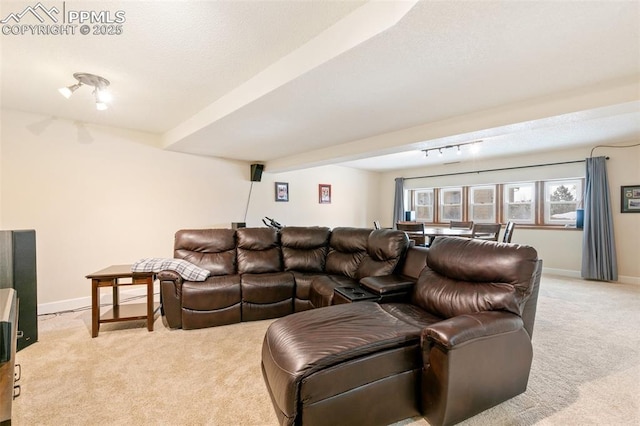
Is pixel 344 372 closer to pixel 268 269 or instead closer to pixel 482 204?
pixel 268 269

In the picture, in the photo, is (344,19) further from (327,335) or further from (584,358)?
(584,358)

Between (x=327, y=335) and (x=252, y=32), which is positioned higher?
(x=252, y=32)

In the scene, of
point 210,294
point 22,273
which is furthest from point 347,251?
point 22,273

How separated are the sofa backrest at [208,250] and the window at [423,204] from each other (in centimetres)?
541

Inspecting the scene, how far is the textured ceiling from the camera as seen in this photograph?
58.4 inches

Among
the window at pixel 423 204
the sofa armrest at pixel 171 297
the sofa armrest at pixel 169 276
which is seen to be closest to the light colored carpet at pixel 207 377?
the sofa armrest at pixel 171 297

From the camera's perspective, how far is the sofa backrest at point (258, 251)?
3.42 metres

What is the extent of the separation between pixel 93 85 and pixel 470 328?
331 centimetres

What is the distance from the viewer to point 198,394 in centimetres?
182

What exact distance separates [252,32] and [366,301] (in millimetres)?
2047

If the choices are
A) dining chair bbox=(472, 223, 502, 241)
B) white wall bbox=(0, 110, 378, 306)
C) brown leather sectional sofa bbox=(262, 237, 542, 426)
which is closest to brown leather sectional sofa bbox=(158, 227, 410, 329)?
brown leather sectional sofa bbox=(262, 237, 542, 426)

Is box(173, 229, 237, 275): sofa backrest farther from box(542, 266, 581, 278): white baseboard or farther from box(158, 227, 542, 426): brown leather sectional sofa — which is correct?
box(542, 266, 581, 278): white baseboard

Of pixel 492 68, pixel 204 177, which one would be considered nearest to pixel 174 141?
pixel 204 177

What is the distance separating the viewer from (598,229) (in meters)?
4.75
